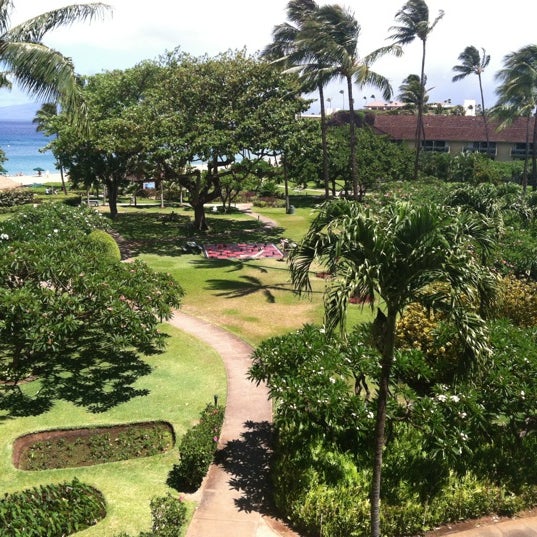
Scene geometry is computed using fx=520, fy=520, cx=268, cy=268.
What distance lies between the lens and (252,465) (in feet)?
40.1

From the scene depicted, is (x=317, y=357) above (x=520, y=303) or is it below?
above

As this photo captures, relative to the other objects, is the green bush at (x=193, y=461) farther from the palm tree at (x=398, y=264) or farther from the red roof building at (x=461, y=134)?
the red roof building at (x=461, y=134)

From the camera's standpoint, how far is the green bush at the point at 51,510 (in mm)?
9250

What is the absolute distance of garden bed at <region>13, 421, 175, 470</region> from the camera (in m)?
12.4

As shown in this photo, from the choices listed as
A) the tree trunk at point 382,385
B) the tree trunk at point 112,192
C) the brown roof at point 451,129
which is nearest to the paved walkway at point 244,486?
the tree trunk at point 382,385

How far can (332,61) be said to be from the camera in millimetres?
35625

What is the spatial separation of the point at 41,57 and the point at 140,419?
37.7ft

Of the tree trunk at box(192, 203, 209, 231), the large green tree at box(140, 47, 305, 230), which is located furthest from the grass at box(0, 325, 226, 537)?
the tree trunk at box(192, 203, 209, 231)

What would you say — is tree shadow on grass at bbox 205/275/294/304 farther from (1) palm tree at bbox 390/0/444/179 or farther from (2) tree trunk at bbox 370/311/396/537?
(1) palm tree at bbox 390/0/444/179

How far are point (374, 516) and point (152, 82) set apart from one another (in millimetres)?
42897

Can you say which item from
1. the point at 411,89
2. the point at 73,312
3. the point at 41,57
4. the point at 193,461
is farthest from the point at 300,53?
the point at 411,89

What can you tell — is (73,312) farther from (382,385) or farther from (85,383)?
(382,385)

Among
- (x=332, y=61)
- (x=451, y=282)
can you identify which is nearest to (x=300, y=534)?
(x=451, y=282)

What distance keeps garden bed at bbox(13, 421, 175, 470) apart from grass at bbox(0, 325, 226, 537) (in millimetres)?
231
